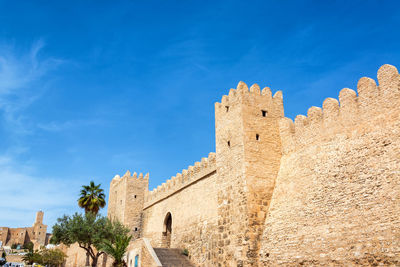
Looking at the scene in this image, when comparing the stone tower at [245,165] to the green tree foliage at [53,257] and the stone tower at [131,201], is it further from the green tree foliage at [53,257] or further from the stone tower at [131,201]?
the green tree foliage at [53,257]

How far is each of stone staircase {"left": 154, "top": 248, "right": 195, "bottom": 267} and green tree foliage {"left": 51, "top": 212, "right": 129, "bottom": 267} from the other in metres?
6.30

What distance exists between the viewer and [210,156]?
18.8m

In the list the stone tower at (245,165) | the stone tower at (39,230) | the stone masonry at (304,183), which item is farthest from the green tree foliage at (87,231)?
the stone tower at (39,230)

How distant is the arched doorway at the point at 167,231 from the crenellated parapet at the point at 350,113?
37.7ft

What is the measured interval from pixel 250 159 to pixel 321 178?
9.65 ft

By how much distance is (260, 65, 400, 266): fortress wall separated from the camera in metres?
9.69

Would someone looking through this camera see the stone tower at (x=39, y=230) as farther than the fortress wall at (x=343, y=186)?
Yes

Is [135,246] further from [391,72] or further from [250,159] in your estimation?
[391,72]

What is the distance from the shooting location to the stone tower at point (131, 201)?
2753cm

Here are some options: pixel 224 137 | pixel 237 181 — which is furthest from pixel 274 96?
pixel 237 181

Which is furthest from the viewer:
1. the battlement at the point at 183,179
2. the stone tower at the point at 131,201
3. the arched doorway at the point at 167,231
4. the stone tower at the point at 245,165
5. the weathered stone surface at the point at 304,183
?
the stone tower at the point at 131,201

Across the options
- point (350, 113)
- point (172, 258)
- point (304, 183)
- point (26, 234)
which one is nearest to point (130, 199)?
point (172, 258)

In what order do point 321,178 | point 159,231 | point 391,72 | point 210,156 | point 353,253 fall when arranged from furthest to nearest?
point 159,231, point 210,156, point 321,178, point 391,72, point 353,253

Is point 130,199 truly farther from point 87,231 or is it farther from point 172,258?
point 172,258
